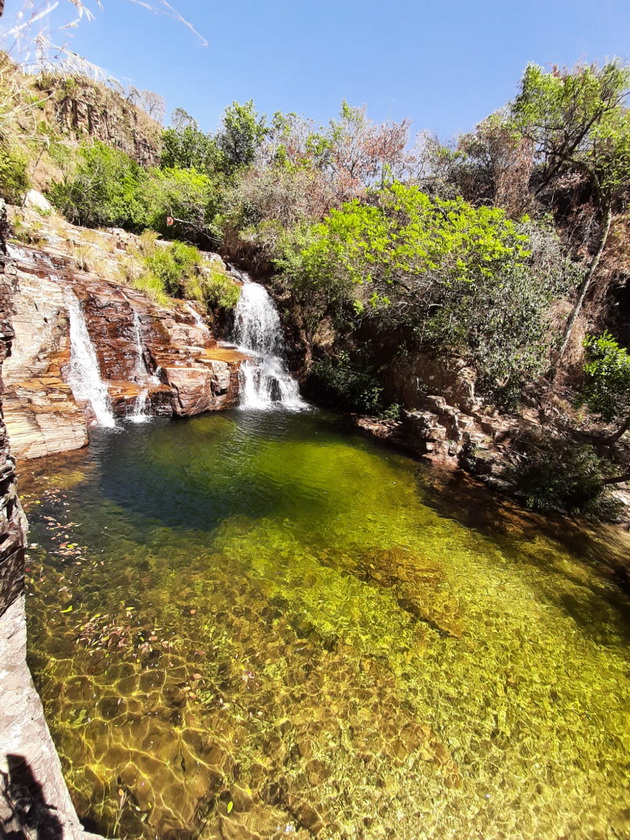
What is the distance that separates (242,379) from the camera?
13.2m

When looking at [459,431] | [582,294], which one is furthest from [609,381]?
[582,294]

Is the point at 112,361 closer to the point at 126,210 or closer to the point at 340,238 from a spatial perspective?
the point at 340,238

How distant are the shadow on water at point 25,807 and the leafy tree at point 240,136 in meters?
30.3

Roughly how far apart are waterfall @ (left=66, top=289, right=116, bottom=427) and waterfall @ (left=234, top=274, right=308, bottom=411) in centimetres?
523

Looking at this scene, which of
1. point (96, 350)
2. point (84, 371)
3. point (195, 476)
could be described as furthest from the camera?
point (96, 350)

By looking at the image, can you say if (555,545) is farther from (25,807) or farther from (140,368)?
(140,368)

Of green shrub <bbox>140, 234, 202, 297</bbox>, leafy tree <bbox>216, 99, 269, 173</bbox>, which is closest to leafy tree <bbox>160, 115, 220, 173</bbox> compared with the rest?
leafy tree <bbox>216, 99, 269, 173</bbox>

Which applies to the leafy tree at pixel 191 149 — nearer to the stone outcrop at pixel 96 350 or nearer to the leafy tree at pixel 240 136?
the leafy tree at pixel 240 136

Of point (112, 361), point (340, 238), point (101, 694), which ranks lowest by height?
point (101, 694)

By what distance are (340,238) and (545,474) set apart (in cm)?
1107

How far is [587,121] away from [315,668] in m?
18.5

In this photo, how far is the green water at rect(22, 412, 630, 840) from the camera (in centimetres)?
288

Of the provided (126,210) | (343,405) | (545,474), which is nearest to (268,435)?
(343,405)

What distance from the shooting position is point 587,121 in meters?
12.3
